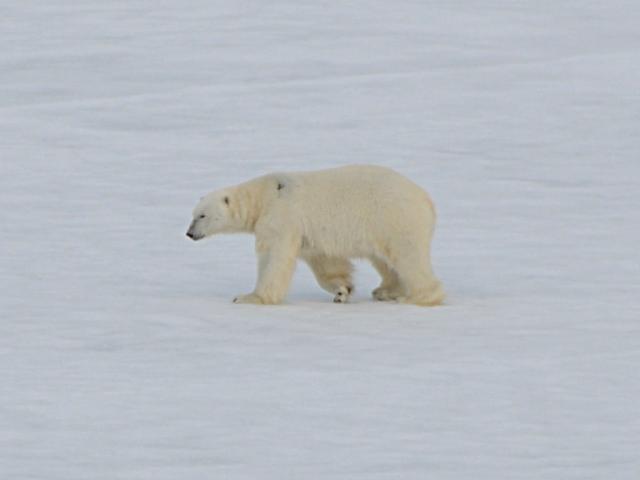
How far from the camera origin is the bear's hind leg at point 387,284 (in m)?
7.86

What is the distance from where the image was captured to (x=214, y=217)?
308 inches

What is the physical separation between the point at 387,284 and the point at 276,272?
62cm

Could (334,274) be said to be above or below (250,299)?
above

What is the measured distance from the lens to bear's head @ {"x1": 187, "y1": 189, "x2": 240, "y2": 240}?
781 centimetres

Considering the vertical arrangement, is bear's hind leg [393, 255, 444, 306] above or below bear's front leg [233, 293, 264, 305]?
above

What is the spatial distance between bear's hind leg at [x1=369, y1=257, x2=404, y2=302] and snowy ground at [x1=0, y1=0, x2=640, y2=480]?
0.82 ft

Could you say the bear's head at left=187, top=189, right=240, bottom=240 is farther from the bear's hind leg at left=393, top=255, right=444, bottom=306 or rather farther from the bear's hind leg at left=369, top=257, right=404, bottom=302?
the bear's hind leg at left=393, top=255, right=444, bottom=306

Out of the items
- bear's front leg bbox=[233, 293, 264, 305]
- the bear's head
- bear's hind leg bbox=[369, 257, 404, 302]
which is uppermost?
the bear's head

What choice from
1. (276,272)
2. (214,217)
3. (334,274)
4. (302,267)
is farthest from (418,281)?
(302,267)

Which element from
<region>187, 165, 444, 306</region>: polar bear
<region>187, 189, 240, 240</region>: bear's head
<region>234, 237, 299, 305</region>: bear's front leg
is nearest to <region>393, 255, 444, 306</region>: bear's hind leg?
<region>187, 165, 444, 306</region>: polar bear

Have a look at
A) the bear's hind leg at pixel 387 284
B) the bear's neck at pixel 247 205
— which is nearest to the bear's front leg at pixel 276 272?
the bear's neck at pixel 247 205

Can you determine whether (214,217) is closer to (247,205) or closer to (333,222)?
(247,205)

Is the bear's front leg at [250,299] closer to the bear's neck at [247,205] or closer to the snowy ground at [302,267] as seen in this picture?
the snowy ground at [302,267]

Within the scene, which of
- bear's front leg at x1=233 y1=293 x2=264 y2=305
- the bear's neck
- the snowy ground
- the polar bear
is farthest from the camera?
the bear's neck
